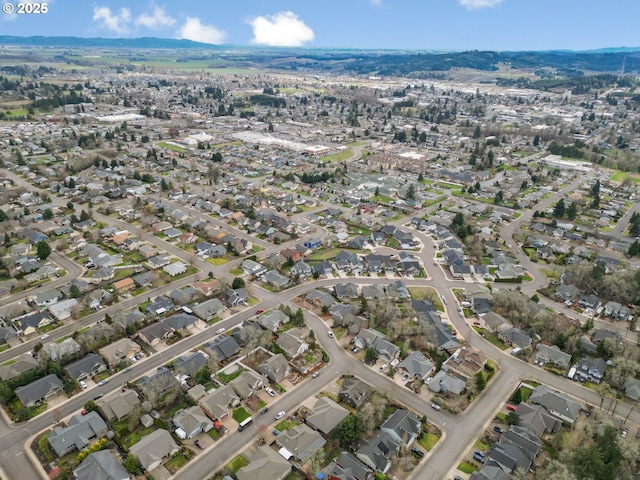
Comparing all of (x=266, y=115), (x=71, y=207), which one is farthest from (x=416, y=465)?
(x=266, y=115)

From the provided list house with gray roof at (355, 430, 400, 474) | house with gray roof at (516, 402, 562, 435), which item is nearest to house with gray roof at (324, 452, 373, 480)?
house with gray roof at (355, 430, 400, 474)

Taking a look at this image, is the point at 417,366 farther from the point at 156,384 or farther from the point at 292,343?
the point at 156,384

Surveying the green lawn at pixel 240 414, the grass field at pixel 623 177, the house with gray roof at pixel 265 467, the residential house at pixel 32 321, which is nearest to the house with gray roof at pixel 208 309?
the green lawn at pixel 240 414

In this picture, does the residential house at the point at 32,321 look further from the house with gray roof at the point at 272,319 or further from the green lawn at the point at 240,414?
the green lawn at the point at 240,414

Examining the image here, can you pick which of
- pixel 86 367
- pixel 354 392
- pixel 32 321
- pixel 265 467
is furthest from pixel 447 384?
pixel 32 321

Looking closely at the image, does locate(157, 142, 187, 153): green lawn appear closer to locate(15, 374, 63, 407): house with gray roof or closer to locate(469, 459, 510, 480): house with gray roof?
locate(15, 374, 63, 407): house with gray roof

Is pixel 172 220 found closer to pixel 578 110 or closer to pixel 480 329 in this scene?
pixel 480 329
